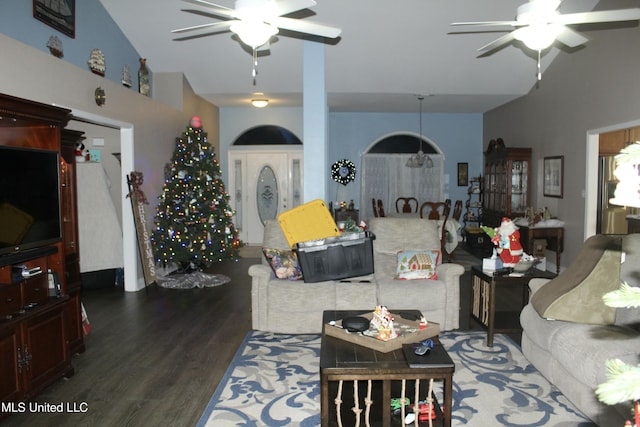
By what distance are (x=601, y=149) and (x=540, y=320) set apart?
4788mm

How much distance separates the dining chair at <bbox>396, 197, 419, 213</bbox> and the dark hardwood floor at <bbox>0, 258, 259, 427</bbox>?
5.02 meters

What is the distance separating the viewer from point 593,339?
Result: 112 inches

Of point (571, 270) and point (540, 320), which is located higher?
point (571, 270)

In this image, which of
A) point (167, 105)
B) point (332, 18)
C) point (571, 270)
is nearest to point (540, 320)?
point (571, 270)

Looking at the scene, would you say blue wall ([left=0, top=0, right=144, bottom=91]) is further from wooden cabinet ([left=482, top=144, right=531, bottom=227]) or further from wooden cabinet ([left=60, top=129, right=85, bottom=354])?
wooden cabinet ([left=482, top=144, right=531, bottom=227])

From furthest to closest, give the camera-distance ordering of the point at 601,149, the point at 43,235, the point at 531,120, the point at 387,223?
the point at 531,120 → the point at 601,149 → the point at 387,223 → the point at 43,235

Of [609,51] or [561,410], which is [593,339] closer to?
[561,410]

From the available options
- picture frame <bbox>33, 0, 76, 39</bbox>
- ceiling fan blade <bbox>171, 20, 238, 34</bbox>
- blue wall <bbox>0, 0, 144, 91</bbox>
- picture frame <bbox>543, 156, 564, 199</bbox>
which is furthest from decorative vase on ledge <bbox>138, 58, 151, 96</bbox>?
picture frame <bbox>543, 156, 564, 199</bbox>

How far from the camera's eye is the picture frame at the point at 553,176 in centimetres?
712

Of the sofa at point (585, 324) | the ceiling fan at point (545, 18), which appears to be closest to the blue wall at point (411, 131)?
the ceiling fan at point (545, 18)

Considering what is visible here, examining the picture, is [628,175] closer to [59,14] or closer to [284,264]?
[284,264]

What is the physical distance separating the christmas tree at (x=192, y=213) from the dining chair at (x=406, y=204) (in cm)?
429

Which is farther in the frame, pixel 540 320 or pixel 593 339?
pixel 540 320

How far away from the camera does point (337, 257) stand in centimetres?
441
